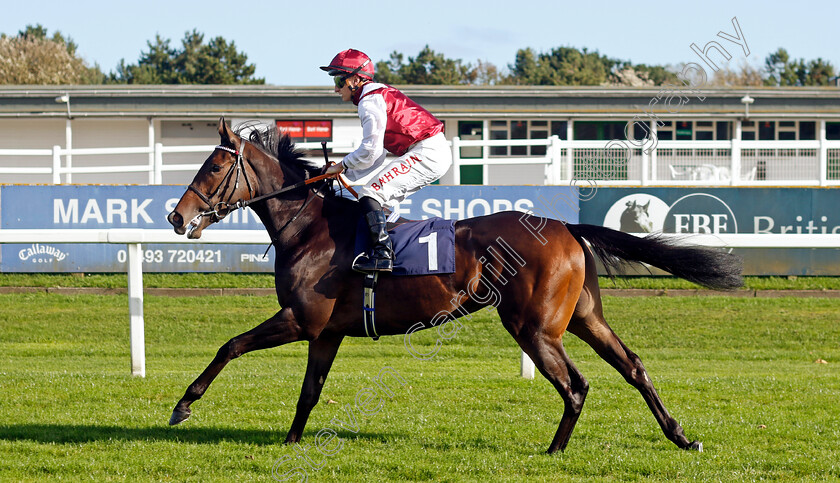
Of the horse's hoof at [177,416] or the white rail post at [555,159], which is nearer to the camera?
the horse's hoof at [177,416]

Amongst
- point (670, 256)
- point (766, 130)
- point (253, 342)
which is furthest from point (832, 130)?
point (253, 342)

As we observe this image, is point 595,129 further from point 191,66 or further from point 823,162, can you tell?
point 191,66

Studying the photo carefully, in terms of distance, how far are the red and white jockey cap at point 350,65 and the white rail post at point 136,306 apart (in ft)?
8.73

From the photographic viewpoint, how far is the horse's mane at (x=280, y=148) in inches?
213

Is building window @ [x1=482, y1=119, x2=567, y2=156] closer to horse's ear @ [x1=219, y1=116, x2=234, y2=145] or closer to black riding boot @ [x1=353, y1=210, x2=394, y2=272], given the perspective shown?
horse's ear @ [x1=219, y1=116, x2=234, y2=145]

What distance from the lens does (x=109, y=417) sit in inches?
224

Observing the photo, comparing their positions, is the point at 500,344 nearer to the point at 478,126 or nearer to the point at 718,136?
the point at 478,126

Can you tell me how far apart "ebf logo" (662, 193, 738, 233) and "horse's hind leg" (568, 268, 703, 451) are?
Result: 22.7 ft

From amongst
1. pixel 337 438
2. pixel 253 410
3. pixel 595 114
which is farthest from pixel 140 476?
pixel 595 114

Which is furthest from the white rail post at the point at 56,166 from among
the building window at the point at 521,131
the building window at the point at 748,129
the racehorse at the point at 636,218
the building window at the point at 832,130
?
the building window at the point at 832,130

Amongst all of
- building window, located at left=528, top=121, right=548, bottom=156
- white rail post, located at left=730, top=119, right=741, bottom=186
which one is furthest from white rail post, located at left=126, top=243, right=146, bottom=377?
building window, located at left=528, top=121, right=548, bottom=156

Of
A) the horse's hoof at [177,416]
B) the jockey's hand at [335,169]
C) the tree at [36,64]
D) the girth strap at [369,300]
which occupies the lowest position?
the horse's hoof at [177,416]

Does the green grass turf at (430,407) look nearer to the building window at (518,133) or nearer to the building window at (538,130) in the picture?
the building window at (518,133)

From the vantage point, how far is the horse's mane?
5422 millimetres
